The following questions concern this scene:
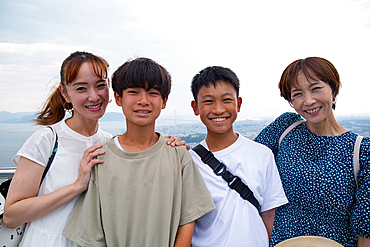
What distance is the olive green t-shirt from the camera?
1583 millimetres

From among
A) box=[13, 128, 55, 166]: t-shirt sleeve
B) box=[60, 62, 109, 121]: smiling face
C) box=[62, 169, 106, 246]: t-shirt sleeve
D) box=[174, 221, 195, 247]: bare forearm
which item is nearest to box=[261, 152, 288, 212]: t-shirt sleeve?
box=[174, 221, 195, 247]: bare forearm

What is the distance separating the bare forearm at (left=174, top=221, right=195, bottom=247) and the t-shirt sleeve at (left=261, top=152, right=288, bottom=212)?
718 mm

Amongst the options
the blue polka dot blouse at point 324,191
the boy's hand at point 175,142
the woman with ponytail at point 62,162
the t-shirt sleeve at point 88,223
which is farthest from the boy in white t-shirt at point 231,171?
the woman with ponytail at point 62,162

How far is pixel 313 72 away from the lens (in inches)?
80.8

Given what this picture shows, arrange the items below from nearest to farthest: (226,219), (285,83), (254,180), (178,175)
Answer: (178,175), (226,219), (254,180), (285,83)

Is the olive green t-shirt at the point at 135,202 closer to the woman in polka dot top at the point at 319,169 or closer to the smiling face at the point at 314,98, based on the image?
the woman in polka dot top at the point at 319,169

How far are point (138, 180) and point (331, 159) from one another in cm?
157

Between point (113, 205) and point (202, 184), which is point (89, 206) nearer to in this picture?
point (113, 205)

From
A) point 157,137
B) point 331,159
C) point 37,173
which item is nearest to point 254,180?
point 331,159

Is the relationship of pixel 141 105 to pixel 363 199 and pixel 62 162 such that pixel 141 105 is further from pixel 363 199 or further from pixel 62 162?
pixel 363 199

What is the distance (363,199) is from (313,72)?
42.0 inches

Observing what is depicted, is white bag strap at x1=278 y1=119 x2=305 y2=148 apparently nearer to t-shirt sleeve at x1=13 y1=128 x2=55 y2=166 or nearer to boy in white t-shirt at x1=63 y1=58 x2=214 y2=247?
boy in white t-shirt at x1=63 y1=58 x2=214 y2=247

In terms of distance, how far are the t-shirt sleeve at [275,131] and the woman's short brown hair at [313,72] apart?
1.10ft

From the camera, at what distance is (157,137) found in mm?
1899
